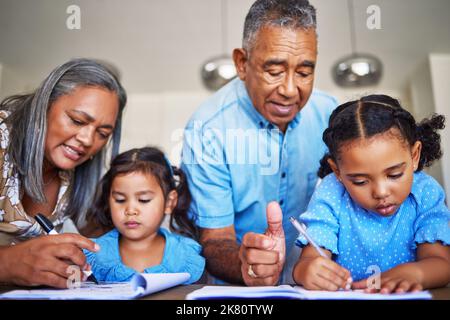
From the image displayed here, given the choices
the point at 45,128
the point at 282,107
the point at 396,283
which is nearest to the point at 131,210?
the point at 45,128

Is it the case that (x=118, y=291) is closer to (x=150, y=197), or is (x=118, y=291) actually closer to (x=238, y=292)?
(x=238, y=292)

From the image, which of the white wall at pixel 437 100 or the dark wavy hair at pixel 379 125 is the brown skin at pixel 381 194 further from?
the white wall at pixel 437 100

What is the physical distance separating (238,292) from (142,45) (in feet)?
4.66

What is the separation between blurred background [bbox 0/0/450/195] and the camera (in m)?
1.60

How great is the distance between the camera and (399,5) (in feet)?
5.21

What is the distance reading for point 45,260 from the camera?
1188mm

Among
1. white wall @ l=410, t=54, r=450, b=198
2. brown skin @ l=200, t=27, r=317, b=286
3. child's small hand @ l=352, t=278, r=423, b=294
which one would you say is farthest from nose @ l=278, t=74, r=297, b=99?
child's small hand @ l=352, t=278, r=423, b=294

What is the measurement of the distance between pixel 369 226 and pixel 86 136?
2.96ft

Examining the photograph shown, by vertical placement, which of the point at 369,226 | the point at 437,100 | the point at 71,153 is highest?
the point at 437,100

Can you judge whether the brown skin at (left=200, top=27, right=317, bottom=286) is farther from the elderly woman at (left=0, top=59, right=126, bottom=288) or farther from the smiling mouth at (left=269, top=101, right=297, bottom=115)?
the elderly woman at (left=0, top=59, right=126, bottom=288)

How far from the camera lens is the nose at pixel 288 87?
147 centimetres

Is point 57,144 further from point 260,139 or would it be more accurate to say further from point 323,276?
point 323,276

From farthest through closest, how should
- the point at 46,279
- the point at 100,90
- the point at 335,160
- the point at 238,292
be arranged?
the point at 100,90 → the point at 335,160 → the point at 46,279 → the point at 238,292

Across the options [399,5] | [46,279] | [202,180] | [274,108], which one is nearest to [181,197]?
[202,180]
